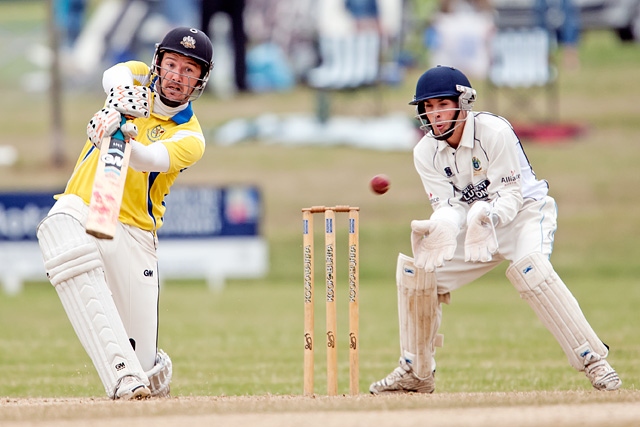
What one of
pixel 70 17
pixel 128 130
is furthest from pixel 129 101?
pixel 70 17

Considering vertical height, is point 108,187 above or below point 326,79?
below

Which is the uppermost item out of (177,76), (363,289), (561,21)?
(561,21)

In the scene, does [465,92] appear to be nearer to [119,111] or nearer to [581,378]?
[119,111]

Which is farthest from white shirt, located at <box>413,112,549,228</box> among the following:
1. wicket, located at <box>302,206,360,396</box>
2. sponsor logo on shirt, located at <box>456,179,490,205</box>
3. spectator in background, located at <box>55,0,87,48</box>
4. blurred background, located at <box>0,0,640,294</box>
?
spectator in background, located at <box>55,0,87,48</box>

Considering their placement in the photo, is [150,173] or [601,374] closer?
[601,374]

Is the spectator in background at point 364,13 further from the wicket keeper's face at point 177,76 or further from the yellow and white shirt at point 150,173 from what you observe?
the wicket keeper's face at point 177,76

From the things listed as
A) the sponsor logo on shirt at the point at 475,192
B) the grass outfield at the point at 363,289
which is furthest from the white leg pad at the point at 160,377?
the sponsor logo on shirt at the point at 475,192

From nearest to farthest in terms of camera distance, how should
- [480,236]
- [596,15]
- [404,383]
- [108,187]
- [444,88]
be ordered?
[108,187] < [480,236] < [444,88] < [404,383] < [596,15]

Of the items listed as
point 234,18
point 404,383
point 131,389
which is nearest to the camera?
point 131,389

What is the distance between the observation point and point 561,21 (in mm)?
19750

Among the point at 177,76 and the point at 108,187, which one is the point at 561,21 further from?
the point at 108,187

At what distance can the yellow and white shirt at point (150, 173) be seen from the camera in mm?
5648

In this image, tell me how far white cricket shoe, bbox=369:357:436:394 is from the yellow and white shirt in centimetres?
145

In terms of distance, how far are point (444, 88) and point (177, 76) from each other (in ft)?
4.28
